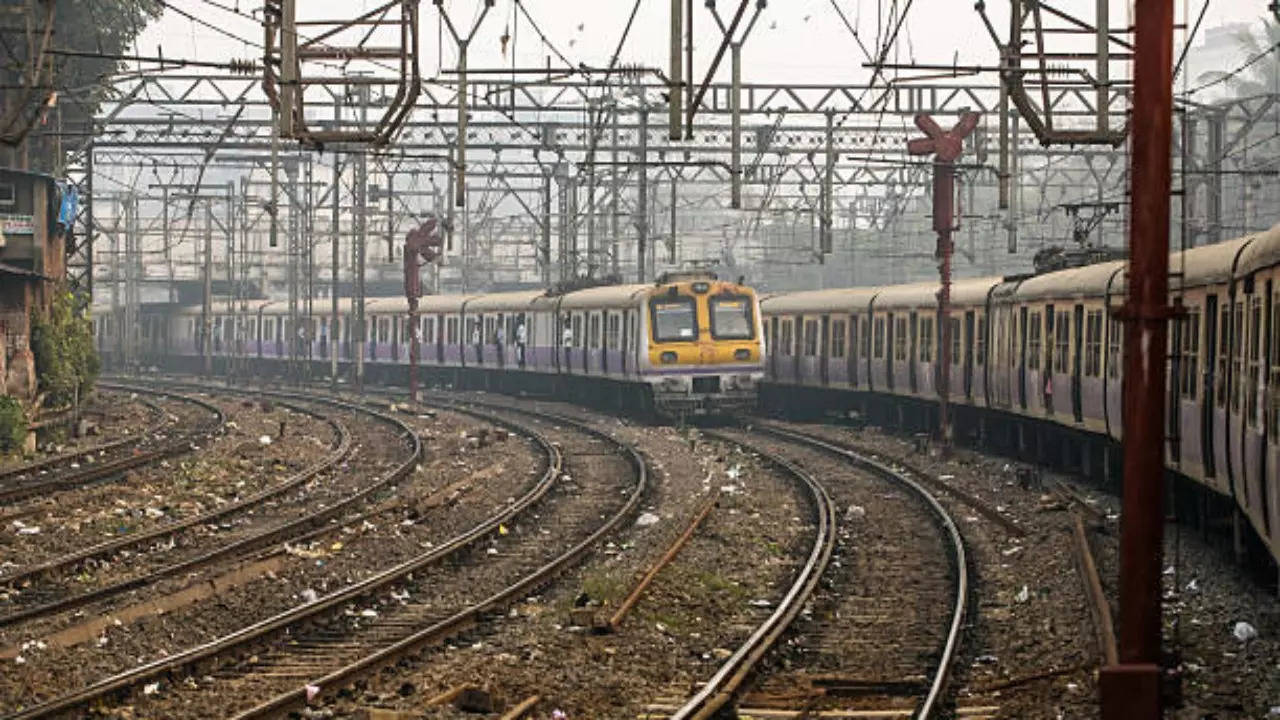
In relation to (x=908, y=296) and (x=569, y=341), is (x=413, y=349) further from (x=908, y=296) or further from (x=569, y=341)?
(x=908, y=296)

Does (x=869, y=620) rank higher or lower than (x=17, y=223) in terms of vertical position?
lower

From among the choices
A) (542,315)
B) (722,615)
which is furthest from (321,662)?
(542,315)

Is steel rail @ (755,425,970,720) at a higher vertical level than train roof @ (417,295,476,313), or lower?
lower

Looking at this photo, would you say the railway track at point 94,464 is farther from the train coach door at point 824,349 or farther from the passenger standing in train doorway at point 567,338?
the train coach door at point 824,349

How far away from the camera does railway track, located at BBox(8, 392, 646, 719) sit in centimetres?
1035

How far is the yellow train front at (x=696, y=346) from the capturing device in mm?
34156

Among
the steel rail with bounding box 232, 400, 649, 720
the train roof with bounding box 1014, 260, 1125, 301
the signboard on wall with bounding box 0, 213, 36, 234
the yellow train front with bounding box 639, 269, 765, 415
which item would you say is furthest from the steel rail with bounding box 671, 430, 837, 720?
the signboard on wall with bounding box 0, 213, 36, 234

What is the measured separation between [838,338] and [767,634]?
2398cm

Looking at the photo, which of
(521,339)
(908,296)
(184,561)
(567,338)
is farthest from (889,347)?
(184,561)

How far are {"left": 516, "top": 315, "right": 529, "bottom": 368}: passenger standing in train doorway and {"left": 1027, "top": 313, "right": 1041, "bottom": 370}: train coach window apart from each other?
21.4 metres

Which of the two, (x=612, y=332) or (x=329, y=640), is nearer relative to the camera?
(x=329, y=640)

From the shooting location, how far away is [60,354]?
3428cm

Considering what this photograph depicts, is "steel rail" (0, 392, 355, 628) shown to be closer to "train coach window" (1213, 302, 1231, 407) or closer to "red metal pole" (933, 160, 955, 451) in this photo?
"train coach window" (1213, 302, 1231, 407)

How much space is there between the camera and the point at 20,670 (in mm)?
10953
